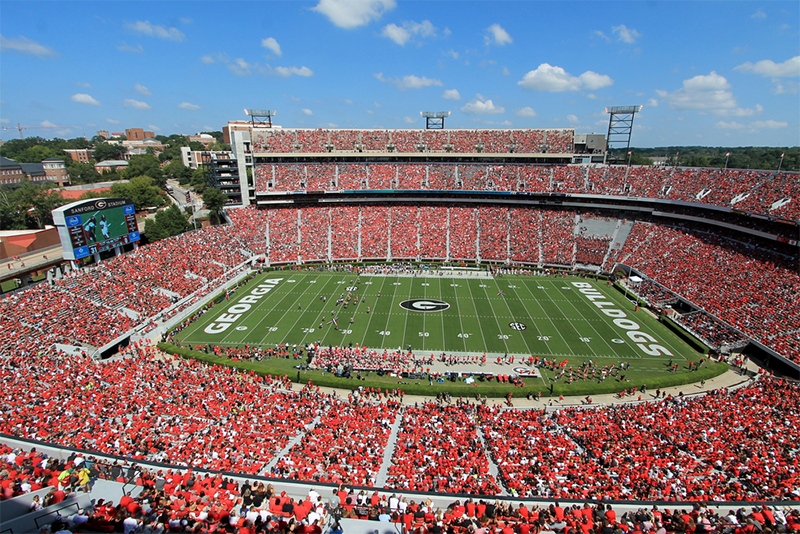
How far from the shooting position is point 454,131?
53.6 metres

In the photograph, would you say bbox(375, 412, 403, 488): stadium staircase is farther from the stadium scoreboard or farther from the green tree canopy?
the green tree canopy

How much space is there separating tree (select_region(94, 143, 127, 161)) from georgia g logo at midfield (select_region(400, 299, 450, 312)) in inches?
5335

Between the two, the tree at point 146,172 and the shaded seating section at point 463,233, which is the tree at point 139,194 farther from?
the shaded seating section at point 463,233

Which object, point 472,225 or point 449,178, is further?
point 449,178

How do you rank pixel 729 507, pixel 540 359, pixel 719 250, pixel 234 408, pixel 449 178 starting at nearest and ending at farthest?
pixel 729 507 < pixel 234 408 < pixel 540 359 < pixel 719 250 < pixel 449 178

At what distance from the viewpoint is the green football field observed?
2661 cm

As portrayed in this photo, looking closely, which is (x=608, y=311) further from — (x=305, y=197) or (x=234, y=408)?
(x=305, y=197)

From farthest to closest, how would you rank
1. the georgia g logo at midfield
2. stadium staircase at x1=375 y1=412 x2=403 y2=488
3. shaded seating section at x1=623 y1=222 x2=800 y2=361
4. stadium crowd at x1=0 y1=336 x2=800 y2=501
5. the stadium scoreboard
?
the georgia g logo at midfield → the stadium scoreboard → shaded seating section at x1=623 y1=222 x2=800 y2=361 → stadium staircase at x1=375 y1=412 x2=403 y2=488 → stadium crowd at x1=0 y1=336 x2=800 y2=501

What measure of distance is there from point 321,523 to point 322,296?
87.9 feet

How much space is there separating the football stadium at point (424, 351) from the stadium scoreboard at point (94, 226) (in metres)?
0.19

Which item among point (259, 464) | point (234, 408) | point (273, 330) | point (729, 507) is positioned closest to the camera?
point (729, 507)

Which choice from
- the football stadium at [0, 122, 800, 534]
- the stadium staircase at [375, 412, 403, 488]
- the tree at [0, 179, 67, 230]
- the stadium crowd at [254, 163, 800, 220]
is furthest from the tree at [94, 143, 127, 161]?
the stadium staircase at [375, 412, 403, 488]

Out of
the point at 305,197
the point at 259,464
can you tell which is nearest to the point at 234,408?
the point at 259,464

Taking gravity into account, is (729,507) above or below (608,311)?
above
